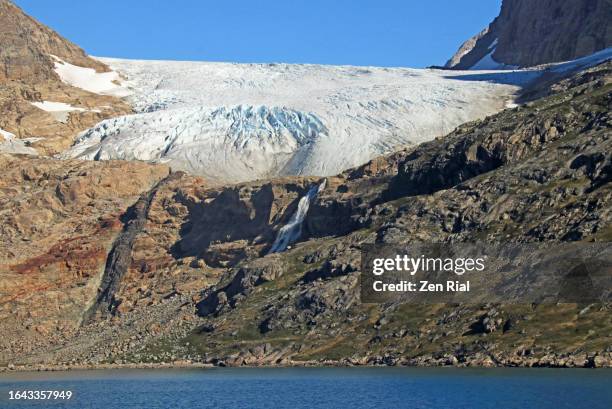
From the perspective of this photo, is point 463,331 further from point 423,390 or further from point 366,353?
point 423,390

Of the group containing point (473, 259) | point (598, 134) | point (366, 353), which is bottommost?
point (366, 353)

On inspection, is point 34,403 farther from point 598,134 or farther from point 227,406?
point 598,134

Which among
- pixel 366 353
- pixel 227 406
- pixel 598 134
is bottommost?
pixel 227 406

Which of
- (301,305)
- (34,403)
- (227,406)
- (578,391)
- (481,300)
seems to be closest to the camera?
(578,391)

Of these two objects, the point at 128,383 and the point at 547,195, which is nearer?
the point at 128,383

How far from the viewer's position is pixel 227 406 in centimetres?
13288

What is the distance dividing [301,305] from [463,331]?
3686 centimetres

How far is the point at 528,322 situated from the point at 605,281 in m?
11.2

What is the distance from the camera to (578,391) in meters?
124

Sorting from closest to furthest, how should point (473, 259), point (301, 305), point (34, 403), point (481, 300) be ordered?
1. point (34, 403)
2. point (481, 300)
3. point (473, 259)
4. point (301, 305)

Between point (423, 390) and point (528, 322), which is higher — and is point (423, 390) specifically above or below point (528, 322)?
below

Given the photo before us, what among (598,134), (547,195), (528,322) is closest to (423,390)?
(528,322)

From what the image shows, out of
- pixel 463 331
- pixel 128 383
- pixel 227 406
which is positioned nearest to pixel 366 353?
pixel 463 331

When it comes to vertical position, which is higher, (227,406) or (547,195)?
(547,195)
